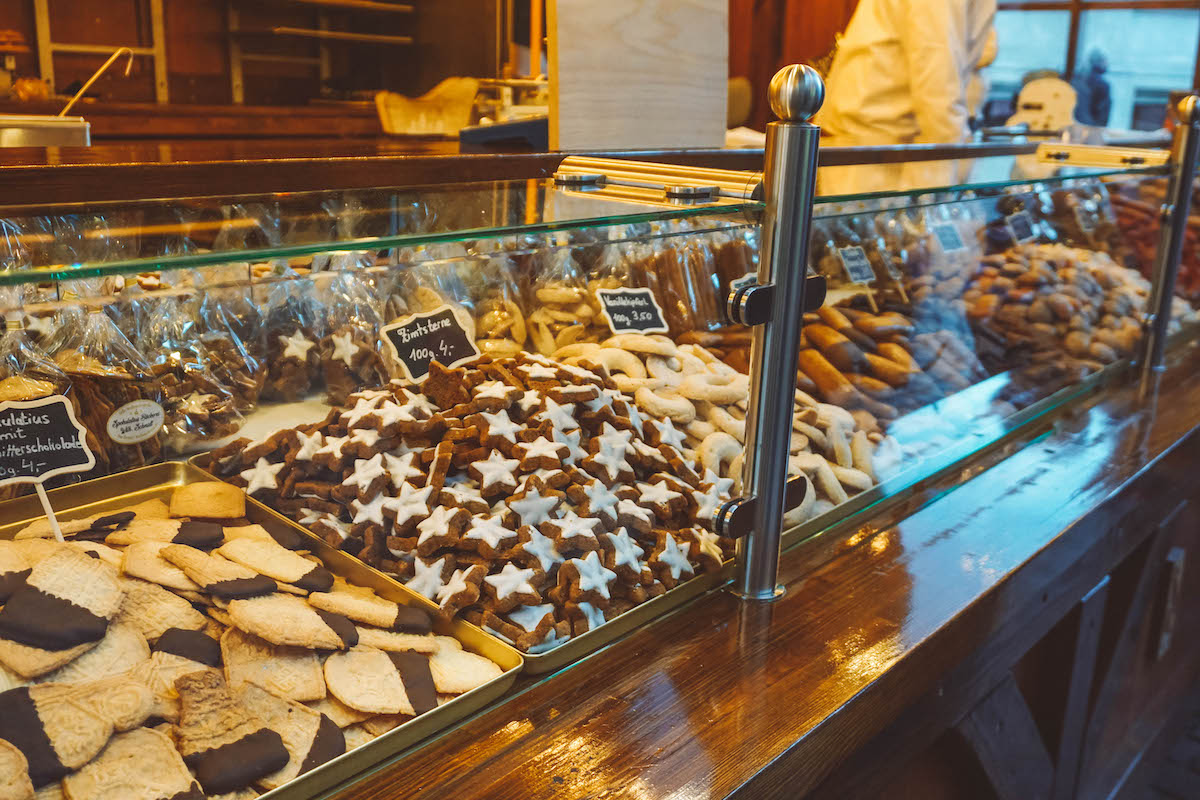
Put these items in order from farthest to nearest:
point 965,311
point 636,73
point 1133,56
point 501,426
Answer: point 1133,56 < point 965,311 < point 636,73 < point 501,426

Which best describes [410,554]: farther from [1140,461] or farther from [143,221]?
[1140,461]

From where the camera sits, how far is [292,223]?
0.81 meters

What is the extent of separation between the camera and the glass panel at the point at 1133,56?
Result: 5742 mm

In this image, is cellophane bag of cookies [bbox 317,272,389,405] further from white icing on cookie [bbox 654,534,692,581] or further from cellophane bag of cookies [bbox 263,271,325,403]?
white icing on cookie [bbox 654,534,692,581]

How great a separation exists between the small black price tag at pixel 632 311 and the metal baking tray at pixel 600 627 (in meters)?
0.33

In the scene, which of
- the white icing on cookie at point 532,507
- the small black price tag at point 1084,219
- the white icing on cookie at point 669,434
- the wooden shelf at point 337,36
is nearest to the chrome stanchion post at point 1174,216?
the small black price tag at point 1084,219

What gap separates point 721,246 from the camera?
126cm

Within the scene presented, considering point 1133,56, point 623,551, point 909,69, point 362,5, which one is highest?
point 362,5

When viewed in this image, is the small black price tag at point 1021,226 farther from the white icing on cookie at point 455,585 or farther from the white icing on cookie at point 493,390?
the white icing on cookie at point 455,585

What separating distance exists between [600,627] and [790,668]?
0.60ft

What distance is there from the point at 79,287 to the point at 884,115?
3.19 meters

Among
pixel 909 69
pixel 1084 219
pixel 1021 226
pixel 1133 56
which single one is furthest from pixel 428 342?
pixel 1133 56

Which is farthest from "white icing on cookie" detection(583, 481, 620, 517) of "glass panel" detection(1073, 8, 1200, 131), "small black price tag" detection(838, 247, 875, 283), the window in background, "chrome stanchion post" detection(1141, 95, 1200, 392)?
"glass panel" detection(1073, 8, 1200, 131)

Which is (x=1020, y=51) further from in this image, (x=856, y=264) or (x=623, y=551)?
(x=623, y=551)
